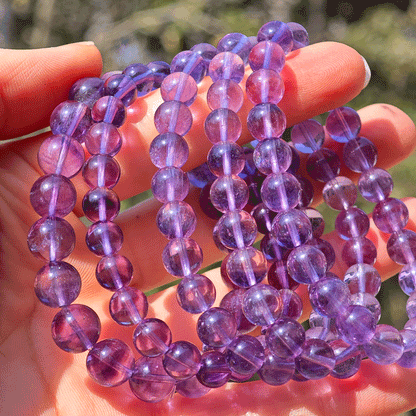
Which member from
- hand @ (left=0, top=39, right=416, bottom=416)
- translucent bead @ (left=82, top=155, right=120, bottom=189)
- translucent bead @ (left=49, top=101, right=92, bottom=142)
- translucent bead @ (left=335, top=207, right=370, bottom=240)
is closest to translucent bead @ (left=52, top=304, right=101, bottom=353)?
Result: hand @ (left=0, top=39, right=416, bottom=416)

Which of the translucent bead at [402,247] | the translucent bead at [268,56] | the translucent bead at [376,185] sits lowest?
the translucent bead at [402,247]

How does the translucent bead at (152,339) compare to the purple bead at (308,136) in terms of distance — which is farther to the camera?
the purple bead at (308,136)

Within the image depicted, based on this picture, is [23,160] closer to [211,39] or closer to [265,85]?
[265,85]

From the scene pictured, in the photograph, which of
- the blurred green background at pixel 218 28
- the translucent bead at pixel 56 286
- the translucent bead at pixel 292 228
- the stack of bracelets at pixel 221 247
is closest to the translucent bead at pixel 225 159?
the stack of bracelets at pixel 221 247

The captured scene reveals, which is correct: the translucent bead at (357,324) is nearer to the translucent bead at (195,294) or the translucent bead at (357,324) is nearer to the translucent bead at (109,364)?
the translucent bead at (195,294)

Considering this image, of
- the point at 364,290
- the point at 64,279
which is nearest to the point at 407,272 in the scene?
the point at 364,290

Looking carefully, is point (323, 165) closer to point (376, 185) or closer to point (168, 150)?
point (376, 185)
